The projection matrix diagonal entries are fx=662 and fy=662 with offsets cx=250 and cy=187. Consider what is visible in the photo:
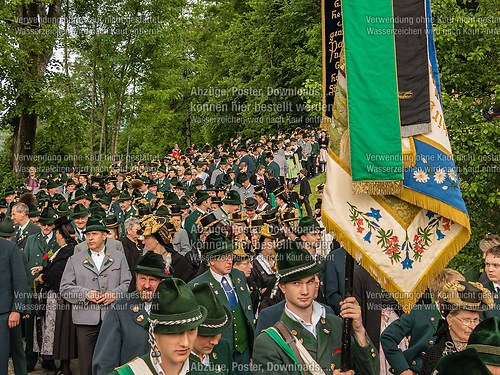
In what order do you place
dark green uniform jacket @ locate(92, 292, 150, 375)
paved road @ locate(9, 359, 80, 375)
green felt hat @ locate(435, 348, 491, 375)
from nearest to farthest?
green felt hat @ locate(435, 348, 491, 375)
dark green uniform jacket @ locate(92, 292, 150, 375)
paved road @ locate(9, 359, 80, 375)

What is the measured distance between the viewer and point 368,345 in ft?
16.1

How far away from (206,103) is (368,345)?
43620mm

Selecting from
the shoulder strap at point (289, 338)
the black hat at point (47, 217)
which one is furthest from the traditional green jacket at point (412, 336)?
the black hat at point (47, 217)

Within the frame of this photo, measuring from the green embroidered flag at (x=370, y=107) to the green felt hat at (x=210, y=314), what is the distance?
143 cm

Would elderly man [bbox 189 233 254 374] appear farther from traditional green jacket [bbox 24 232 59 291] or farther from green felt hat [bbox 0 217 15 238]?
traditional green jacket [bbox 24 232 59 291]

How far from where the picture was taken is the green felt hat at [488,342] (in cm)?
377

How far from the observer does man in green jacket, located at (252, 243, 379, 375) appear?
4762 mm

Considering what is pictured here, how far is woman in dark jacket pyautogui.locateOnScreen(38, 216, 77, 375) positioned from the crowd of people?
0.06ft

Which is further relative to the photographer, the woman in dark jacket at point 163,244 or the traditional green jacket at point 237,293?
the woman in dark jacket at point 163,244

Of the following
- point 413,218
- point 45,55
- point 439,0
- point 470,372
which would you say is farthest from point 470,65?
point 45,55

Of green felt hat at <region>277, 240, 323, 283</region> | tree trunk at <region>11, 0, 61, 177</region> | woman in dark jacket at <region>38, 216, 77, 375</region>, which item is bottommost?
woman in dark jacket at <region>38, 216, 77, 375</region>

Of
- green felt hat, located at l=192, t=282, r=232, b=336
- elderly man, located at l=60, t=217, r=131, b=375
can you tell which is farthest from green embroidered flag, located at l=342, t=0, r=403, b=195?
elderly man, located at l=60, t=217, r=131, b=375

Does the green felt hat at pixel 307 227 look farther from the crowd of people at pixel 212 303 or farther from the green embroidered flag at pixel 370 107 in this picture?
the green embroidered flag at pixel 370 107

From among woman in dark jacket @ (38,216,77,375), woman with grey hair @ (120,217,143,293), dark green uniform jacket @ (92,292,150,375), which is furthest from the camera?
woman with grey hair @ (120,217,143,293)
